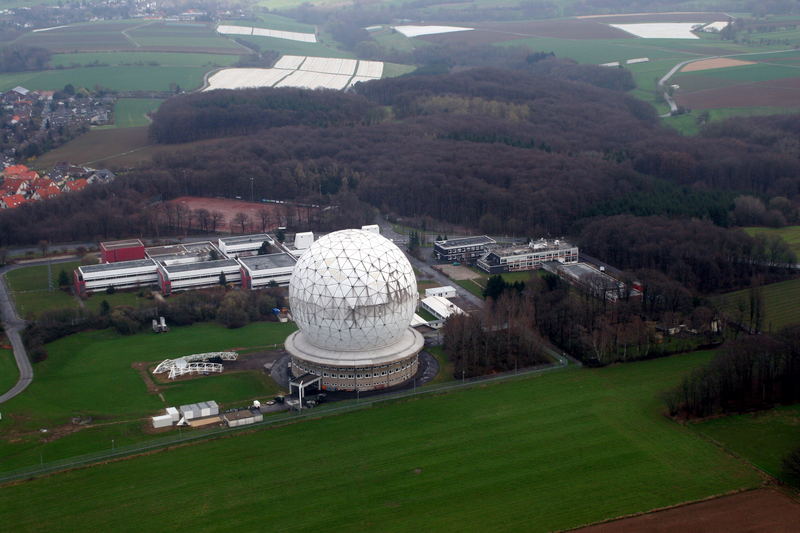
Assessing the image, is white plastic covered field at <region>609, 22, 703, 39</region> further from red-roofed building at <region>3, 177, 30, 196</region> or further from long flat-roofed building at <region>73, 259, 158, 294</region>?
long flat-roofed building at <region>73, 259, 158, 294</region>

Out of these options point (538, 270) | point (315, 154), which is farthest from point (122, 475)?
point (315, 154)

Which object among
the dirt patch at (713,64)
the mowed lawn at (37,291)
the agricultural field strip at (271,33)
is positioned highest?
the agricultural field strip at (271,33)

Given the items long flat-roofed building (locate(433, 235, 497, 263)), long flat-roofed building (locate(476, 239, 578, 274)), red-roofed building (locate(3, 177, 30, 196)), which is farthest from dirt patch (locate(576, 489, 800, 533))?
red-roofed building (locate(3, 177, 30, 196))

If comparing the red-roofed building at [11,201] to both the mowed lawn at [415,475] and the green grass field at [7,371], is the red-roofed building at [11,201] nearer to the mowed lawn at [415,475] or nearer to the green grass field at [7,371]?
the green grass field at [7,371]

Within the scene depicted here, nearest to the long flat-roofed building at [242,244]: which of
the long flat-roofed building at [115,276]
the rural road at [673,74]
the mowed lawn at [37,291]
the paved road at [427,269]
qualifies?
the long flat-roofed building at [115,276]

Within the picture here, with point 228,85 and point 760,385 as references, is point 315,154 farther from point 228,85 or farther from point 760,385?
point 760,385

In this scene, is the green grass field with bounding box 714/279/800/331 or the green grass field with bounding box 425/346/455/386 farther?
the green grass field with bounding box 714/279/800/331
